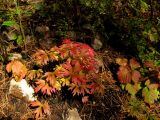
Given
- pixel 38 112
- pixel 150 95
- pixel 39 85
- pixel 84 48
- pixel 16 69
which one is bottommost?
pixel 38 112

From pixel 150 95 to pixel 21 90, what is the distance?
1.42m

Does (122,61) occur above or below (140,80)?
above

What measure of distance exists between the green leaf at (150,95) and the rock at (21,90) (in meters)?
1.21

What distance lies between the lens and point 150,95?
3.27 m

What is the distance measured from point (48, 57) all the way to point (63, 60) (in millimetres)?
171

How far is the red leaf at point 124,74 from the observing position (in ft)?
10.9

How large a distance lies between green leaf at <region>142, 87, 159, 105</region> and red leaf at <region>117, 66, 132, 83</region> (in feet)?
0.71

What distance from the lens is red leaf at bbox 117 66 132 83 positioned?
10.9 ft

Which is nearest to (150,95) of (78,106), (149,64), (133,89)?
(133,89)

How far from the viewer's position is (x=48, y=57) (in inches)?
129

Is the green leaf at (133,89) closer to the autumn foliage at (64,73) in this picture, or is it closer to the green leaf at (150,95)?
the green leaf at (150,95)

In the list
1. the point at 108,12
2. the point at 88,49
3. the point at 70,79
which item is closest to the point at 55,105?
the point at 70,79

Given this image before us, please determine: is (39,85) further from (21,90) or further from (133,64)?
(133,64)

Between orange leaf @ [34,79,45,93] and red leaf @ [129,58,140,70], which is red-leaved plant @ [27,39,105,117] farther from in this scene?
red leaf @ [129,58,140,70]
